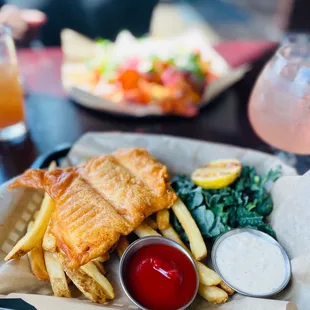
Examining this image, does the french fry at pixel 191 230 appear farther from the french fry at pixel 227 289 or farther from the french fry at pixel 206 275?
the french fry at pixel 227 289

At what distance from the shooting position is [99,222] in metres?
1.96

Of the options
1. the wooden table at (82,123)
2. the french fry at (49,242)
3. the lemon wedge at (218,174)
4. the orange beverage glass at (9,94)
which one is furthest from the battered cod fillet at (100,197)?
the orange beverage glass at (9,94)

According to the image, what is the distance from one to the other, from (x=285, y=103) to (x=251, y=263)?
1040 millimetres

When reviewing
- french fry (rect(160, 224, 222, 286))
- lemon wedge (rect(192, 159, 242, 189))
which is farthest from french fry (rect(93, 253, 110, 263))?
lemon wedge (rect(192, 159, 242, 189))

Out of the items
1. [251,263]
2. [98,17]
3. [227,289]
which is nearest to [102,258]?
[227,289]

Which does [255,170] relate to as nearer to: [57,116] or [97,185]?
[97,185]

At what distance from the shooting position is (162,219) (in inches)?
85.7

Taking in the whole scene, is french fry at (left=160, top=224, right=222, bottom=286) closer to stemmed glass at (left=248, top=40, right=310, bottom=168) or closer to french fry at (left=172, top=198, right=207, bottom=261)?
french fry at (left=172, top=198, right=207, bottom=261)

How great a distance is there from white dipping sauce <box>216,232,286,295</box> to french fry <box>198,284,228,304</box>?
2.7 inches

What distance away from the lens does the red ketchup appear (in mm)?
1833

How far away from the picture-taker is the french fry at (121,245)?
2.09 m

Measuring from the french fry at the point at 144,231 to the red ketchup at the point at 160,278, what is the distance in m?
0.09

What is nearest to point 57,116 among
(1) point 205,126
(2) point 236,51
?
(1) point 205,126

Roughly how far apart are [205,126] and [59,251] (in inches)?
63.2
